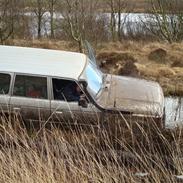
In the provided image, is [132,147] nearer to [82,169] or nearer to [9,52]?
[82,169]

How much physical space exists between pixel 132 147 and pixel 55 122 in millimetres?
2193

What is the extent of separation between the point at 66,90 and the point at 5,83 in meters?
0.93

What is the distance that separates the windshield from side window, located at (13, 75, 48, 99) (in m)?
0.72

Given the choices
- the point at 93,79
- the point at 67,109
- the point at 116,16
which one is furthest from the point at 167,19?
the point at 67,109

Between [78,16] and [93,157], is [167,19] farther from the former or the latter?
[93,157]

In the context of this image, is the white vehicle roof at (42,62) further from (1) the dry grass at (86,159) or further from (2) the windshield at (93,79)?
(1) the dry grass at (86,159)

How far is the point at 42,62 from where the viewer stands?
8602mm

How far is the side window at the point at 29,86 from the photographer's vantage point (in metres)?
8.13

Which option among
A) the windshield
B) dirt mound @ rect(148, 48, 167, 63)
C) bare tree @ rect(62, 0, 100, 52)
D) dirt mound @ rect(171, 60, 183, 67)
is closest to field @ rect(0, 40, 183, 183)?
the windshield

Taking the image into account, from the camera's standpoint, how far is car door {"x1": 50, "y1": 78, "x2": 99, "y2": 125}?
7.65 m

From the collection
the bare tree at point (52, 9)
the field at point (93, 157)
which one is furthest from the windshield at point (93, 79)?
the bare tree at point (52, 9)

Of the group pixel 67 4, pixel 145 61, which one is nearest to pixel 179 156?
pixel 145 61

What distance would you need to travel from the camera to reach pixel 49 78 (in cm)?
817

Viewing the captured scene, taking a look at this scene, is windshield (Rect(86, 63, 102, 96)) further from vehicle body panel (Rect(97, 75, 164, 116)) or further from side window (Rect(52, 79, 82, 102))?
side window (Rect(52, 79, 82, 102))
